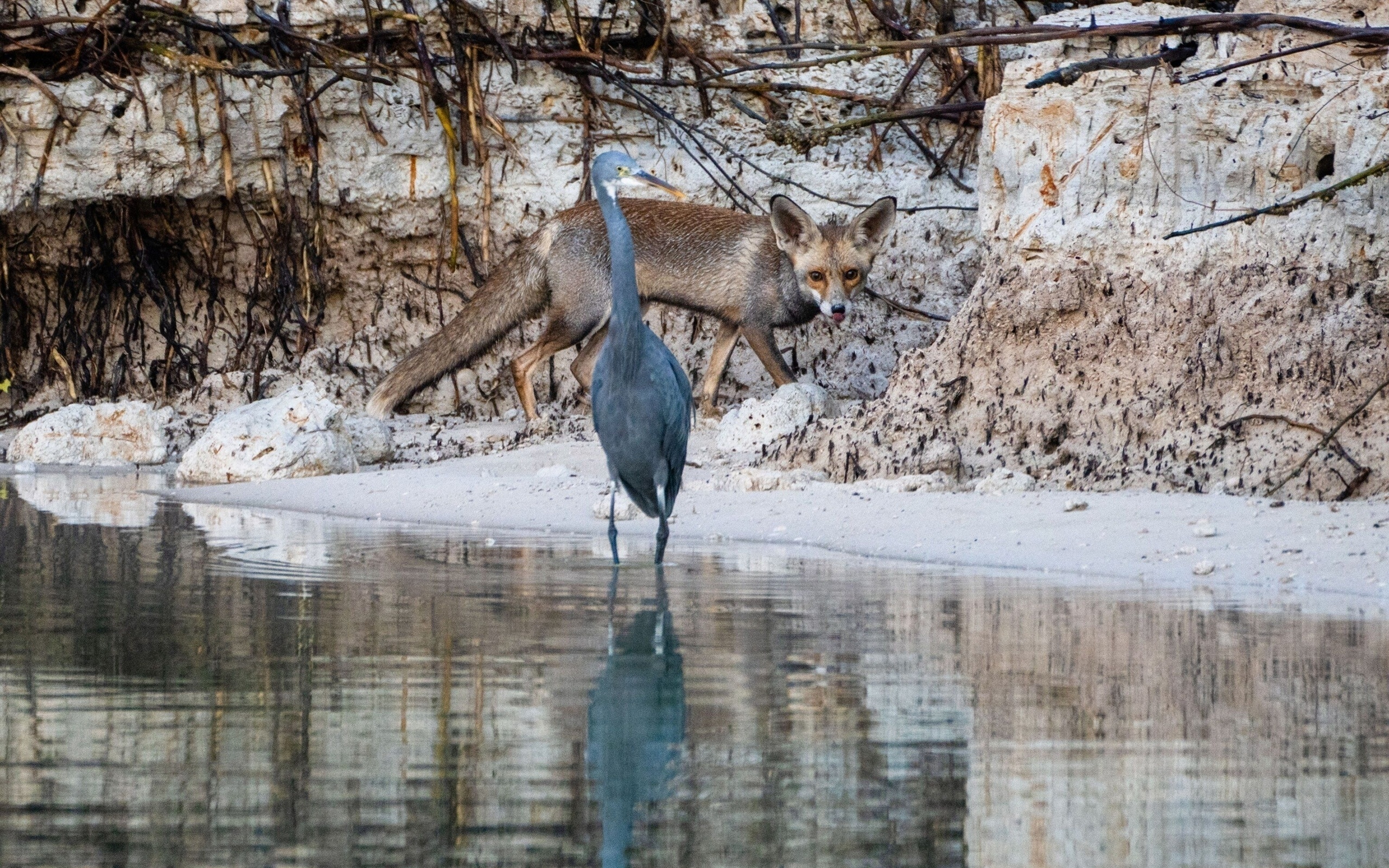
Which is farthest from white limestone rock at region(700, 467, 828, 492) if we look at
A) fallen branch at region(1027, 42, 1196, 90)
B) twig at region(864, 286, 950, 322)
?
twig at region(864, 286, 950, 322)

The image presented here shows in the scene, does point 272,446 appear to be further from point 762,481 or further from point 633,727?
point 633,727

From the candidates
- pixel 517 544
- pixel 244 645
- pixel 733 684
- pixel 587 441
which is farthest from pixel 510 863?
pixel 587 441

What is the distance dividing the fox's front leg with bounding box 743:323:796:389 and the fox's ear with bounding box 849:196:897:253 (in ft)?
2.94

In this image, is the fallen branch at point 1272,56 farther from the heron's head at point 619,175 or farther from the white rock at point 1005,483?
the heron's head at point 619,175

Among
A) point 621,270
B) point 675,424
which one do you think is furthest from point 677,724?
point 621,270

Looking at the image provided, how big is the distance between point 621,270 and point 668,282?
5460 millimetres

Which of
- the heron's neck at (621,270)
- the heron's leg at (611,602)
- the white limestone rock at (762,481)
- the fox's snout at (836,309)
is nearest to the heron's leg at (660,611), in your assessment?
the heron's leg at (611,602)

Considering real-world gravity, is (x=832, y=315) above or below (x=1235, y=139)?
below

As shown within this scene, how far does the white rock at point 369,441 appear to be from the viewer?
11.1 meters

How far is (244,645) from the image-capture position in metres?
4.32

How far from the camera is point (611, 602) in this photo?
522 centimetres

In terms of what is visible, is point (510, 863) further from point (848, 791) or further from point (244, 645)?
point (244, 645)

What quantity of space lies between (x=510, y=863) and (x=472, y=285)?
37.3 ft

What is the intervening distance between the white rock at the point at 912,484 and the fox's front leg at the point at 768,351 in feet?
12.6
